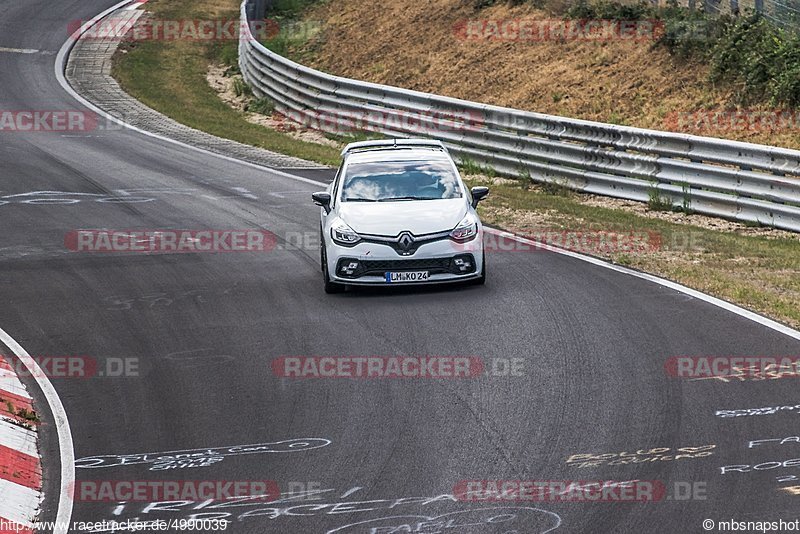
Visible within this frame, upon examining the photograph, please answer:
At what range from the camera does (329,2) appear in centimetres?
4000

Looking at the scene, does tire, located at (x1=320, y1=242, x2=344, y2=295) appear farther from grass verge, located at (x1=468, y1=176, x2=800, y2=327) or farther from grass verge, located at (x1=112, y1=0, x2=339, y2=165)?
grass verge, located at (x1=112, y1=0, x2=339, y2=165)

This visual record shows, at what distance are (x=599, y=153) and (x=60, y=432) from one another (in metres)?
13.1

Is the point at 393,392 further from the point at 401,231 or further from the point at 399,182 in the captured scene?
the point at 399,182

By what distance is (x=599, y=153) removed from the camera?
20.6 meters

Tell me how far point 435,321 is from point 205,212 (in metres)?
7.58

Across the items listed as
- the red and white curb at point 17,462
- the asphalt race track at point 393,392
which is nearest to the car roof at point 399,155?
the asphalt race track at point 393,392

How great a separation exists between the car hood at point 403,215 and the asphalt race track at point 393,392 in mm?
796

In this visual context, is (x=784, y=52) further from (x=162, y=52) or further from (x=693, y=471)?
(x=162, y=52)

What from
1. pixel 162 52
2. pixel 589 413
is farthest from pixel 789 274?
pixel 162 52

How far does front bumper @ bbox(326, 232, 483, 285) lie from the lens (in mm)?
13703

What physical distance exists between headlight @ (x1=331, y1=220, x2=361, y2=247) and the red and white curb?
4.23 meters

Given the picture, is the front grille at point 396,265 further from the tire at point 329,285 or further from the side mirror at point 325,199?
the side mirror at point 325,199

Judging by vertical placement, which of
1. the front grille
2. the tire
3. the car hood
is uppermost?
the car hood

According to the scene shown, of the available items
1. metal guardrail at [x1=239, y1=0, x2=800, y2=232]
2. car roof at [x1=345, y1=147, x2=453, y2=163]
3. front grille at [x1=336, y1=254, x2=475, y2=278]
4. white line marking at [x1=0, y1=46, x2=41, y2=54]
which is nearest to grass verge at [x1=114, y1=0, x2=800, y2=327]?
metal guardrail at [x1=239, y1=0, x2=800, y2=232]
